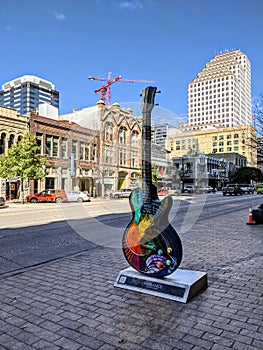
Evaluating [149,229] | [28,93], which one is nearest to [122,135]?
[149,229]

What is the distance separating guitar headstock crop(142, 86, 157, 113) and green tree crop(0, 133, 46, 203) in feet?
80.4

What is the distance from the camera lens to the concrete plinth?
13.3ft

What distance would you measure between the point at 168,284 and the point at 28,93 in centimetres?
15115

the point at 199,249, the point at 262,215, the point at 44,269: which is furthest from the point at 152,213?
the point at 262,215

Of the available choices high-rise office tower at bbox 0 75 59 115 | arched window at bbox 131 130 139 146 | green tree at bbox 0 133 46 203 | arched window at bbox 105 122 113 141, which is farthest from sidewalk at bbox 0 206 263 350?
high-rise office tower at bbox 0 75 59 115

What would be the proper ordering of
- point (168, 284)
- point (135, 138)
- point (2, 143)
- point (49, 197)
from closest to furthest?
point (168, 284) < point (135, 138) < point (49, 197) < point (2, 143)

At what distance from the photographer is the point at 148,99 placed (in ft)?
14.4

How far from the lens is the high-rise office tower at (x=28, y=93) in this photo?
142250mm

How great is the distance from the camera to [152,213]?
431 cm

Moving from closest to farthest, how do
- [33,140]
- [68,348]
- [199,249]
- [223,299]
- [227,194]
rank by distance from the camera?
[68,348] → [223,299] → [199,249] → [33,140] → [227,194]

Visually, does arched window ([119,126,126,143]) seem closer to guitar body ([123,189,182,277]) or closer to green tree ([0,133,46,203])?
guitar body ([123,189,182,277])

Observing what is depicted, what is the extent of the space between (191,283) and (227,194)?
42.3 meters

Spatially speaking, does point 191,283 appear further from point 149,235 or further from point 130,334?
point 130,334

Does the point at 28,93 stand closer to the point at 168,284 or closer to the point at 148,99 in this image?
the point at 148,99
